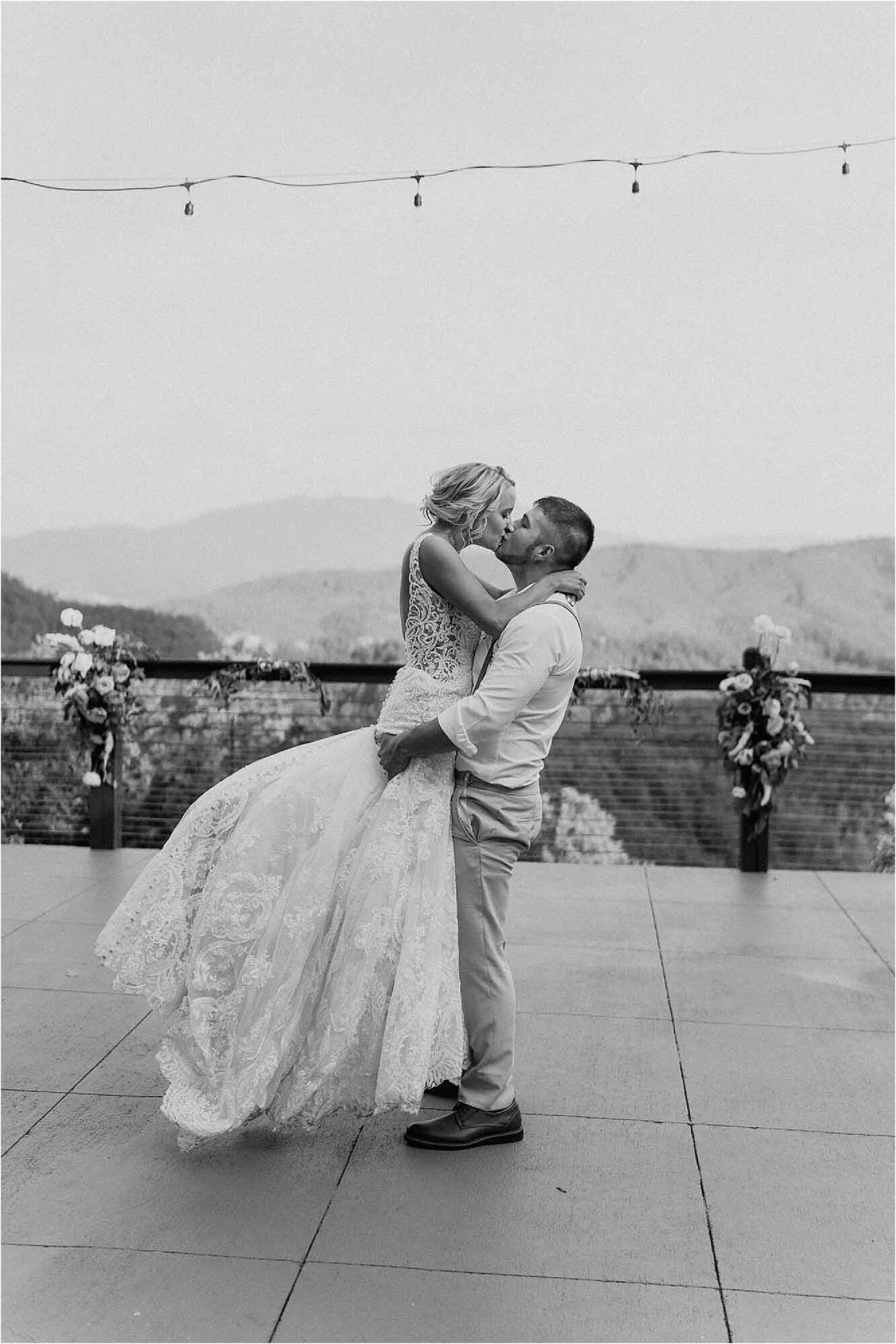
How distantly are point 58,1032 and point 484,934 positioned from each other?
57.0 inches

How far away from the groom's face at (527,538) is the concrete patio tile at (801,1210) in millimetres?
1393

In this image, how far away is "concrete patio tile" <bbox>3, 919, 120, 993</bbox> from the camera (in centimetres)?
396

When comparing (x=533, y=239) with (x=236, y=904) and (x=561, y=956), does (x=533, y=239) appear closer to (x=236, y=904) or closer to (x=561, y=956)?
(x=561, y=956)

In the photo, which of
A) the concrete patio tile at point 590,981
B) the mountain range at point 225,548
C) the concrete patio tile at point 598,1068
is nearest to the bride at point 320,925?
the concrete patio tile at point 598,1068

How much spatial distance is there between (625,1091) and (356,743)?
3.69 feet

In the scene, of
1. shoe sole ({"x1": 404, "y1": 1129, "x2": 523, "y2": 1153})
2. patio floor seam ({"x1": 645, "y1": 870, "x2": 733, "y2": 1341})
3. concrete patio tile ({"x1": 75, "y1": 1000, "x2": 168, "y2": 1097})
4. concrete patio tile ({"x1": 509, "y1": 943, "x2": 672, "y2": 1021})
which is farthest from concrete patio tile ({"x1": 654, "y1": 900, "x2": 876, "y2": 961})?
concrete patio tile ({"x1": 75, "y1": 1000, "x2": 168, "y2": 1097})

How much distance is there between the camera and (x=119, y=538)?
13.4 metres

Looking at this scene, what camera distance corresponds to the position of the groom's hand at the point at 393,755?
9.14 ft

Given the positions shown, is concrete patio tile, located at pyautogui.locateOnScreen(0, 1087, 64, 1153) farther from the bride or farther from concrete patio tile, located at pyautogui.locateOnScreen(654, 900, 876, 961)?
concrete patio tile, located at pyautogui.locateOnScreen(654, 900, 876, 961)

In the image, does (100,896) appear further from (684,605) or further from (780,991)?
(684,605)

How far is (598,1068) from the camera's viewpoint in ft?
10.8

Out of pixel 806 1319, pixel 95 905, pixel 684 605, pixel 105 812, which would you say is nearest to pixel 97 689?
pixel 105 812

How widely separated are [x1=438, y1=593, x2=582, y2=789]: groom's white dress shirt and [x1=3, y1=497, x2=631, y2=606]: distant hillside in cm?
1077

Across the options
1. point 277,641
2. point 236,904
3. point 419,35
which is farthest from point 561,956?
point 277,641
